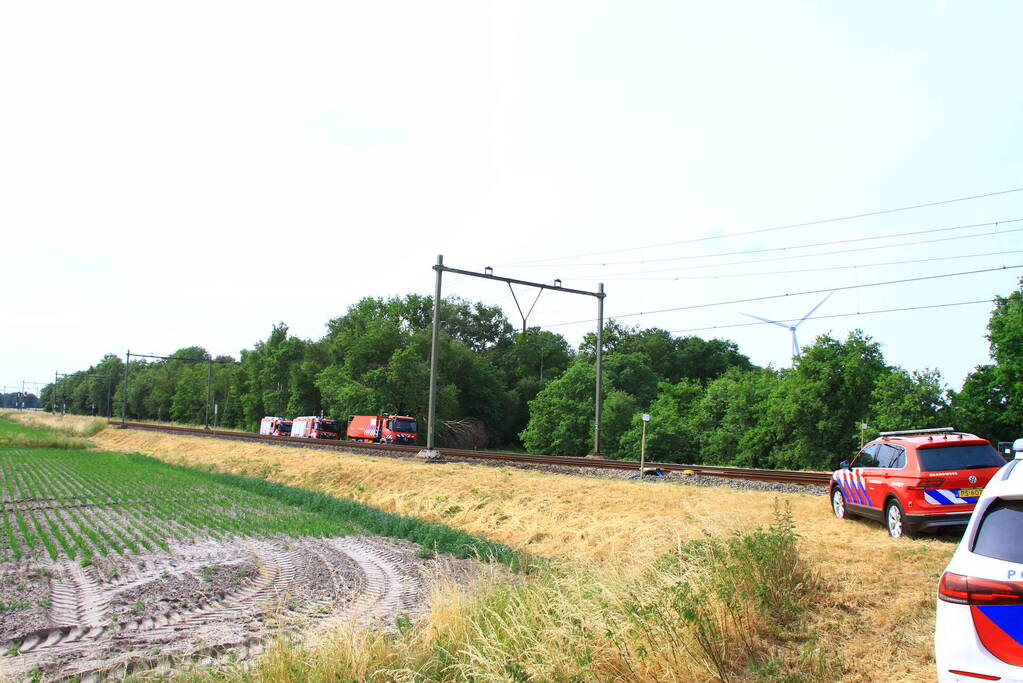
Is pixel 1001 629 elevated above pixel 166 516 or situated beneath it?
elevated above

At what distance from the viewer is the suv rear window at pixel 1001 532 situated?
3.94 m

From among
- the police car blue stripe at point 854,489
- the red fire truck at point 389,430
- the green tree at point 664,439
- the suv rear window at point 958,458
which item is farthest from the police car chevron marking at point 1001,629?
the red fire truck at point 389,430

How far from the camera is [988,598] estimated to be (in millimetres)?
3873

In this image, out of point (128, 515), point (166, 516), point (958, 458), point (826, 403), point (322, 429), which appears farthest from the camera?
point (322, 429)

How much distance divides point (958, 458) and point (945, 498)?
2.16 ft

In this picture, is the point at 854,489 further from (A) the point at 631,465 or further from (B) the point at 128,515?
(B) the point at 128,515

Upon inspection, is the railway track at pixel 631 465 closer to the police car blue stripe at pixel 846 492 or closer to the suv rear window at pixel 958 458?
the police car blue stripe at pixel 846 492

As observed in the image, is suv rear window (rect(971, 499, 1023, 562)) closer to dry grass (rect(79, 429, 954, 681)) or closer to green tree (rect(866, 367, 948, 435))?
dry grass (rect(79, 429, 954, 681))

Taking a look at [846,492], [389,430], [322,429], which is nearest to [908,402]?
[846,492]

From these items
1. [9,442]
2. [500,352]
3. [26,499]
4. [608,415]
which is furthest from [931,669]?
[500,352]

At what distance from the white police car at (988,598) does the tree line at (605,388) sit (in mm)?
30920

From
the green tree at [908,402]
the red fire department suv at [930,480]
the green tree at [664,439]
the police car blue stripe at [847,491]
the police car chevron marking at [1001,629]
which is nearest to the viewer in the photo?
the police car chevron marking at [1001,629]

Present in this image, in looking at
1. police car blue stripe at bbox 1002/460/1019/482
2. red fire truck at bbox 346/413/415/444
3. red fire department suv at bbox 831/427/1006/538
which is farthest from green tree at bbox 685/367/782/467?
police car blue stripe at bbox 1002/460/1019/482

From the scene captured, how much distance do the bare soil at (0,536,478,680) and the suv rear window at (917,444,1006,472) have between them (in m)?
6.66
